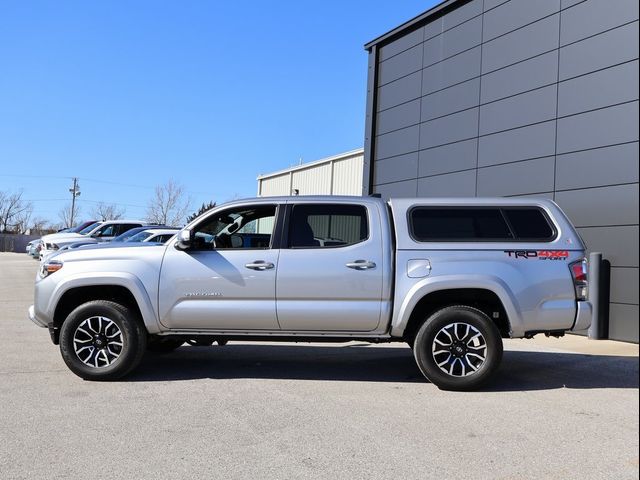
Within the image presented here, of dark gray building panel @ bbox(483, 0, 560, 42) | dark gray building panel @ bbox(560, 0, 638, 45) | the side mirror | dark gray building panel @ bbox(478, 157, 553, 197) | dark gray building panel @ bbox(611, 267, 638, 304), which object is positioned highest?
dark gray building panel @ bbox(483, 0, 560, 42)

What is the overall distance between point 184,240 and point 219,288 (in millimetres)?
630

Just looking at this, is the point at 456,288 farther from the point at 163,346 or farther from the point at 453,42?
the point at 453,42

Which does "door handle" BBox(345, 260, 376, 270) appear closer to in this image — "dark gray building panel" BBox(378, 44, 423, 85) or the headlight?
the headlight

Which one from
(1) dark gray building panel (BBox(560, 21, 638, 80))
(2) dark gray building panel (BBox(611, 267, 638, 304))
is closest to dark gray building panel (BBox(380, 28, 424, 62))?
(1) dark gray building panel (BBox(560, 21, 638, 80))

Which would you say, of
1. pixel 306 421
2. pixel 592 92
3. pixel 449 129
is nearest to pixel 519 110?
pixel 592 92

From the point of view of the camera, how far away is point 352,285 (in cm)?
621

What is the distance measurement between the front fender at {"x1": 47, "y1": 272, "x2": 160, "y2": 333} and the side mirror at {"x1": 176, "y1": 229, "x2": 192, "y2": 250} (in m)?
0.57

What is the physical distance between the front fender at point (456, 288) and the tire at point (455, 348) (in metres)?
0.21

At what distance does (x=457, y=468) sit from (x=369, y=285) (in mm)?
2465

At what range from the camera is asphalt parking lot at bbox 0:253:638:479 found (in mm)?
4016

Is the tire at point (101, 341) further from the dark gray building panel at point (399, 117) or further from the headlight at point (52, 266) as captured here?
the dark gray building panel at point (399, 117)

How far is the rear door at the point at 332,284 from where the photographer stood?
6199 mm

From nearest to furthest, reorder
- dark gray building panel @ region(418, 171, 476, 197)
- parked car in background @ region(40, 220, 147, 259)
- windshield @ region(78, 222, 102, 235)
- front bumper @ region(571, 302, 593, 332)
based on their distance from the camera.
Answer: front bumper @ region(571, 302, 593, 332) → dark gray building panel @ region(418, 171, 476, 197) → parked car in background @ region(40, 220, 147, 259) → windshield @ region(78, 222, 102, 235)

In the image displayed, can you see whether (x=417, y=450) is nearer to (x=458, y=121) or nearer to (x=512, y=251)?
(x=512, y=251)
